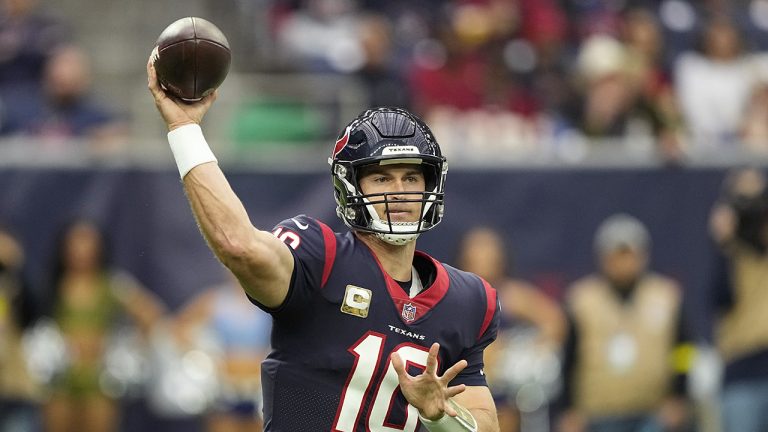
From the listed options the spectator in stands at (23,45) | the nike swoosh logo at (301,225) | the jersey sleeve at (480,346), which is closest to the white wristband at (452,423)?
the jersey sleeve at (480,346)

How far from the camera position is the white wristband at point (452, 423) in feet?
12.3

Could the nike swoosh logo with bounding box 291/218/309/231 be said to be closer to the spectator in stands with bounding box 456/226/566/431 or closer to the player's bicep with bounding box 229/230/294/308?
the player's bicep with bounding box 229/230/294/308

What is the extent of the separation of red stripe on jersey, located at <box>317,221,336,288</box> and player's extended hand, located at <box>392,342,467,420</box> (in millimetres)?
318

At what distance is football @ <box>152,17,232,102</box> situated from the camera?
11.5 ft

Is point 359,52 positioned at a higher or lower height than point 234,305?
higher

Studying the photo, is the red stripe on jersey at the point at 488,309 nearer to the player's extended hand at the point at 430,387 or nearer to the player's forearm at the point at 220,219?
the player's extended hand at the point at 430,387

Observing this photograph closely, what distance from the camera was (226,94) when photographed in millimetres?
9750

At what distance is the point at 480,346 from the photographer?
415 centimetres

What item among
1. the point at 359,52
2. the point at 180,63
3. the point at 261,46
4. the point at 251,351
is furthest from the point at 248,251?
the point at 261,46

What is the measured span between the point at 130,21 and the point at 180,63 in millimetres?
8242

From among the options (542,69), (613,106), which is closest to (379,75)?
(542,69)

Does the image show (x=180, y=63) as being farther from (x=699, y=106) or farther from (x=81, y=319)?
(x=699, y=106)

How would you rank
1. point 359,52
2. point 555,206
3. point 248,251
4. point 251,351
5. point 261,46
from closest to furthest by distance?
point 248,251 < point 251,351 < point 555,206 < point 359,52 < point 261,46

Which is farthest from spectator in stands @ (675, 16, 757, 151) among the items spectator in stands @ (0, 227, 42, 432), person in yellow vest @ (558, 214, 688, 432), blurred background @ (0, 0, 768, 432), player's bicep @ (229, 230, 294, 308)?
player's bicep @ (229, 230, 294, 308)
